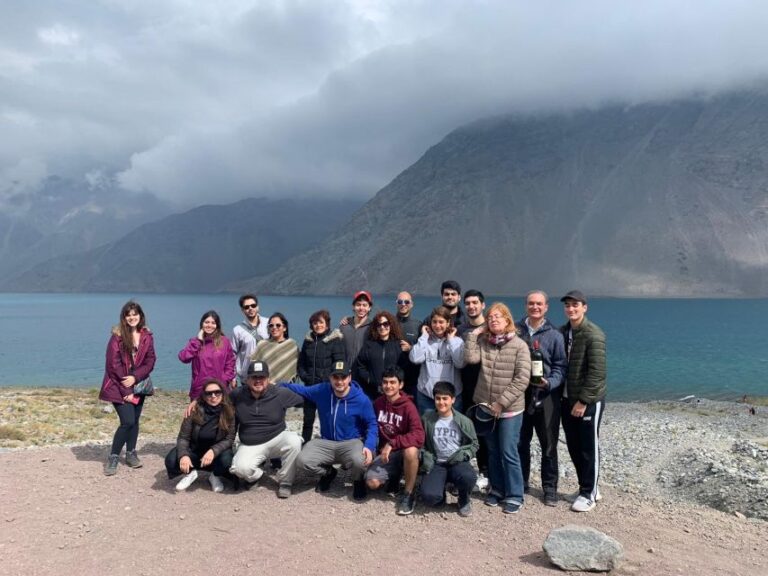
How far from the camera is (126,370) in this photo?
825 centimetres

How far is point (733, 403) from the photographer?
28.9 meters

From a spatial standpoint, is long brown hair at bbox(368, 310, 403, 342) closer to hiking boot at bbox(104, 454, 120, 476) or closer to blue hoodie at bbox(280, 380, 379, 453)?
blue hoodie at bbox(280, 380, 379, 453)

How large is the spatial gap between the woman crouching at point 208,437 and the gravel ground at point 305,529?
31cm

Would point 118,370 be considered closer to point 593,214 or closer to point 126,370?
point 126,370

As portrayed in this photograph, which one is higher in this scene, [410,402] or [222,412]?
[410,402]

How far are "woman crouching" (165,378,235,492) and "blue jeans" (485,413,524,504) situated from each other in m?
3.61

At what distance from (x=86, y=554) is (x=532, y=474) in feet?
23.1

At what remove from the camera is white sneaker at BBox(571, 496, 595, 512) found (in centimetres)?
726

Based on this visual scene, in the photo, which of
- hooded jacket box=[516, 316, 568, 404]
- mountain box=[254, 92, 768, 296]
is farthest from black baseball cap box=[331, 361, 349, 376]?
mountain box=[254, 92, 768, 296]

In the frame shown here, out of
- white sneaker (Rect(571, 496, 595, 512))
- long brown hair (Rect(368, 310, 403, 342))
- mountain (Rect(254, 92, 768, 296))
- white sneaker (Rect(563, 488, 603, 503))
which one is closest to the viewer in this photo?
white sneaker (Rect(571, 496, 595, 512))

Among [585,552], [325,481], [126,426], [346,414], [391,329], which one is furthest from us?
[126,426]

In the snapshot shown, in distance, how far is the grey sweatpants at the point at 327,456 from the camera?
7.42 m

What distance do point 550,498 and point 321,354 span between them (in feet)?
12.7

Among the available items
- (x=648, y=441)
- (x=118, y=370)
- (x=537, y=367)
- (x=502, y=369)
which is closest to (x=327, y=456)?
(x=502, y=369)
